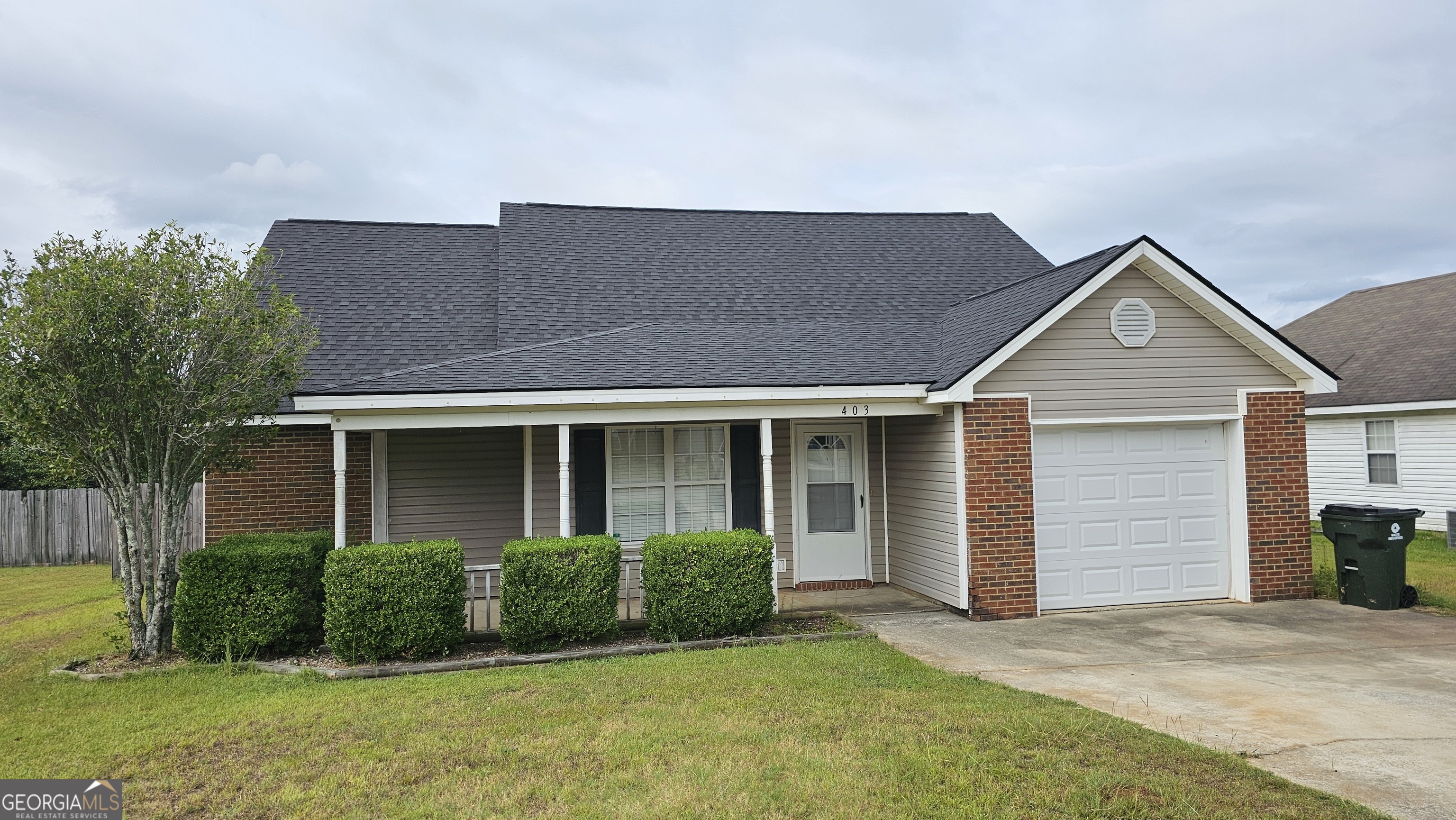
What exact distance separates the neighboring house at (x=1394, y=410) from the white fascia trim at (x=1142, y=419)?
22.3 ft

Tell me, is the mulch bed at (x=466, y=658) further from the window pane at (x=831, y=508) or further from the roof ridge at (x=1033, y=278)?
the roof ridge at (x=1033, y=278)

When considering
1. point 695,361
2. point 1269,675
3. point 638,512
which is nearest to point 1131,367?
point 1269,675

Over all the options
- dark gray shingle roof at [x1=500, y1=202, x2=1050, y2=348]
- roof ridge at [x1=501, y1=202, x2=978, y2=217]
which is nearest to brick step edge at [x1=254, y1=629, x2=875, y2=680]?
dark gray shingle roof at [x1=500, y1=202, x2=1050, y2=348]

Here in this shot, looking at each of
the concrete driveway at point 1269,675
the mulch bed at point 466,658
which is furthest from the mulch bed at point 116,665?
the concrete driveway at point 1269,675

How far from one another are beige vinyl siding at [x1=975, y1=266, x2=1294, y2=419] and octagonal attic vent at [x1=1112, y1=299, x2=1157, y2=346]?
63 millimetres

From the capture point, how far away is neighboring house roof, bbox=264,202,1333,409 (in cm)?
933

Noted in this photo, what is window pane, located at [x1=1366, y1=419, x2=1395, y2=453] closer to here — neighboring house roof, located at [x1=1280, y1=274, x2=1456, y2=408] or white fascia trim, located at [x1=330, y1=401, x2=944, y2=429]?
neighboring house roof, located at [x1=1280, y1=274, x2=1456, y2=408]

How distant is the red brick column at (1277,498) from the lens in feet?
31.8

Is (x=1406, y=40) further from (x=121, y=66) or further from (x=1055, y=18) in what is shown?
(x=121, y=66)

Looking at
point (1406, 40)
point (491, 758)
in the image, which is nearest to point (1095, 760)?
point (491, 758)

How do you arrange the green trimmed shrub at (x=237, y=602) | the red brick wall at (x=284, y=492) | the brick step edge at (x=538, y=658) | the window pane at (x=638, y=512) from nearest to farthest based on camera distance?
1. the brick step edge at (x=538, y=658)
2. the green trimmed shrub at (x=237, y=602)
3. the red brick wall at (x=284, y=492)
4. the window pane at (x=638, y=512)

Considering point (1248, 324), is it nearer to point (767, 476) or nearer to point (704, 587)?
point (767, 476)

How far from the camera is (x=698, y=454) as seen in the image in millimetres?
10984

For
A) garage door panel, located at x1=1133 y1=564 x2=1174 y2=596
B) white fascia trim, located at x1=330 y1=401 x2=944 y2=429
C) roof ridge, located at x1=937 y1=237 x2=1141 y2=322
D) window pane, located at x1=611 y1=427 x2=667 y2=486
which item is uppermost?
roof ridge, located at x1=937 y1=237 x2=1141 y2=322
